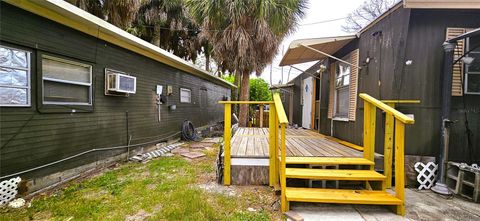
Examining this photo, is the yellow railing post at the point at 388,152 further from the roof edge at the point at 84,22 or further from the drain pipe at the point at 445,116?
the roof edge at the point at 84,22

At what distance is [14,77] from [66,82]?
800 millimetres

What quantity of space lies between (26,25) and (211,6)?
4.84 metres

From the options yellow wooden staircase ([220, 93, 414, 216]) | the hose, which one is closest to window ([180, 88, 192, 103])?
the hose

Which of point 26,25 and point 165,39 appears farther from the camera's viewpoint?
point 165,39

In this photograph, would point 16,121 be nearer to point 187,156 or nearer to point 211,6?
point 187,156

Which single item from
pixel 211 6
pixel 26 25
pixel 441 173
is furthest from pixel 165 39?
pixel 441 173

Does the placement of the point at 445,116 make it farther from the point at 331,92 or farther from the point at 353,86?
the point at 331,92

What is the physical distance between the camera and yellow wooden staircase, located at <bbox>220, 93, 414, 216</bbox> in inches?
105

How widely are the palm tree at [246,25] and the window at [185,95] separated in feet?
6.34

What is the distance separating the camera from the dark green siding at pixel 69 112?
3.03 metres

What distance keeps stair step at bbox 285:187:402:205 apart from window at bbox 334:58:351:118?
8.55ft

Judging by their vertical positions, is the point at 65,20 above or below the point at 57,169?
above

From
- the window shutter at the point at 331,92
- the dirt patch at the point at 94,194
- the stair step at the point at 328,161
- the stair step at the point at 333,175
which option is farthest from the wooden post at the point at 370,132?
the dirt patch at the point at 94,194

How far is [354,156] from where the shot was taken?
346 cm
